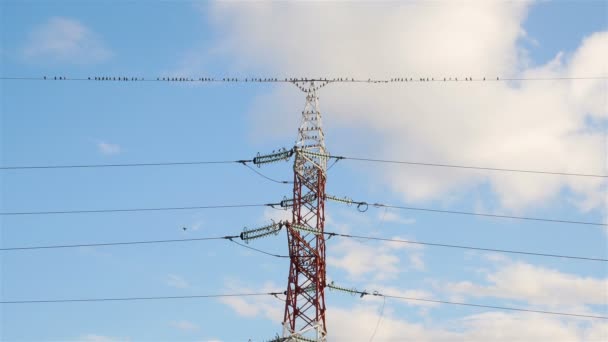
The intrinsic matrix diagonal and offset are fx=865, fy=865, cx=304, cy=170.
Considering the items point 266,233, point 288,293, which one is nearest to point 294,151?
point 266,233

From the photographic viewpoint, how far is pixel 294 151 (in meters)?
84.8

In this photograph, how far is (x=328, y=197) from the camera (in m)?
86.2

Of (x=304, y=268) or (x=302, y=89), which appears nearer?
(x=304, y=268)

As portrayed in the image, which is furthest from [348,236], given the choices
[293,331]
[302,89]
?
[302,89]

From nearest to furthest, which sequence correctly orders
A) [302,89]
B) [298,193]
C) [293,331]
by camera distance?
[293,331] < [298,193] < [302,89]

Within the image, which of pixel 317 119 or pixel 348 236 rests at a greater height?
pixel 317 119

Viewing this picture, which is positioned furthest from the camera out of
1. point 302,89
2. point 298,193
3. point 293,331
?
point 302,89

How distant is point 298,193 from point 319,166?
3431 millimetres

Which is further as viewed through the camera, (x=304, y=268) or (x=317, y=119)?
(x=317, y=119)

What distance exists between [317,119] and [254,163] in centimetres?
851

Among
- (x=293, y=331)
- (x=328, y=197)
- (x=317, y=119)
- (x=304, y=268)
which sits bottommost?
(x=293, y=331)

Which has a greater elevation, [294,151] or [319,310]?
[294,151]

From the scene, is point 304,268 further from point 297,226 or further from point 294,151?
point 294,151

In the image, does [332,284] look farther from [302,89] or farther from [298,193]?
[302,89]
